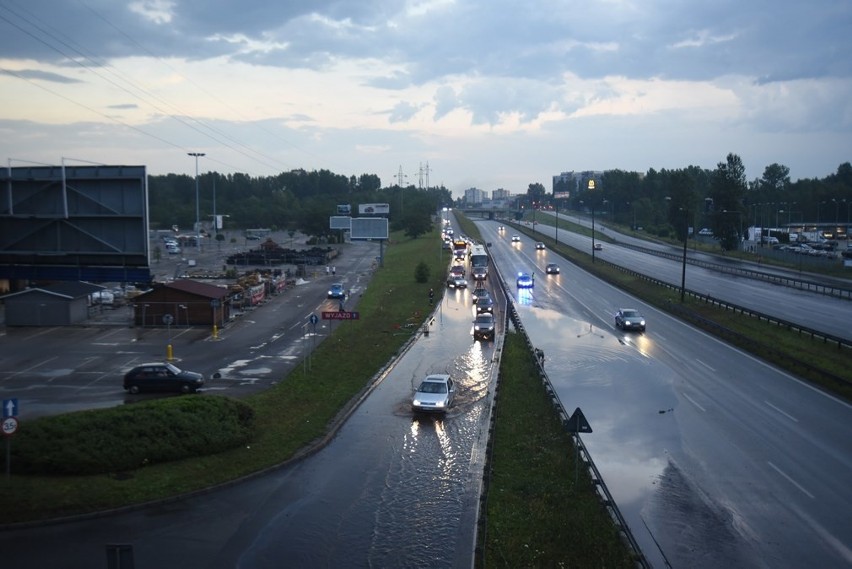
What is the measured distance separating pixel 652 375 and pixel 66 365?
24.2 m

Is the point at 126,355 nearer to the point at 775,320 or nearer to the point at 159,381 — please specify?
the point at 159,381

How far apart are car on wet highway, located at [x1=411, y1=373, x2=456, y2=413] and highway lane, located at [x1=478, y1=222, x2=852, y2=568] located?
3.94 m

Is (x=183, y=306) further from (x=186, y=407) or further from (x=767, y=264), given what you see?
(x=767, y=264)

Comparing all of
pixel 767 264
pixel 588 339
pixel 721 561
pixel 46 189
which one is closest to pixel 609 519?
pixel 721 561

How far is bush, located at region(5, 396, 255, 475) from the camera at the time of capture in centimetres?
1566

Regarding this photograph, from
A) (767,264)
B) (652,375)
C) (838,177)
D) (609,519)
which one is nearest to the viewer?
Answer: (609,519)

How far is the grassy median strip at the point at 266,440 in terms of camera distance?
14547mm

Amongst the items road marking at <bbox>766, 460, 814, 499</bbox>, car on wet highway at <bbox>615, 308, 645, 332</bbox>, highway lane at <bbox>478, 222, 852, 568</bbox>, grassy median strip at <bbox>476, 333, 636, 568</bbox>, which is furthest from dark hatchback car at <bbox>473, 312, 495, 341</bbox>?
road marking at <bbox>766, 460, 814, 499</bbox>

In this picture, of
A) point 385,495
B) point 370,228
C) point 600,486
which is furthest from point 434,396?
point 370,228

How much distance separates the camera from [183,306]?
40062 mm

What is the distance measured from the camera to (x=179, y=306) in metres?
40.2

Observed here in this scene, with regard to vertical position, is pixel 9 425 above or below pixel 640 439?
above

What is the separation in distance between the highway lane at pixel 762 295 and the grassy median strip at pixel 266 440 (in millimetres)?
22118

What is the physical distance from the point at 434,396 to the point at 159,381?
9.89m
